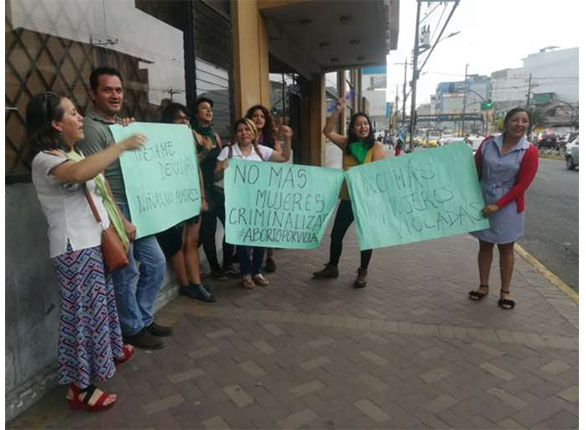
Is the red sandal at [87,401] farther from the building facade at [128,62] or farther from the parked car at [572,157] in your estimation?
the parked car at [572,157]

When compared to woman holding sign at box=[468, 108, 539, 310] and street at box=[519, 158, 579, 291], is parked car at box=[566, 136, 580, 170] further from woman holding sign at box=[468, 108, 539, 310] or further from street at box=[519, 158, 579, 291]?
woman holding sign at box=[468, 108, 539, 310]

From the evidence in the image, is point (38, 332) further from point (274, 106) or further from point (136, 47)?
point (274, 106)

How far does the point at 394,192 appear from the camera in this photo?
164 inches

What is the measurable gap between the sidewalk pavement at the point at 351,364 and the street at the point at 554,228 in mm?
1392

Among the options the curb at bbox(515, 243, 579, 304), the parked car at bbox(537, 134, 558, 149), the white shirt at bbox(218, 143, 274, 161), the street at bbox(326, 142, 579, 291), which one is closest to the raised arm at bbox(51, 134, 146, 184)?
the white shirt at bbox(218, 143, 274, 161)

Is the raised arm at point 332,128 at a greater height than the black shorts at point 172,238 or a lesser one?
greater

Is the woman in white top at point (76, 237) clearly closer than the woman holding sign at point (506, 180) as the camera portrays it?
Yes

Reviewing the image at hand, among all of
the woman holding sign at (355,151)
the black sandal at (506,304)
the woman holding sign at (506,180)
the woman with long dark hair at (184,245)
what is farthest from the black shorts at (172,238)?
the black sandal at (506,304)

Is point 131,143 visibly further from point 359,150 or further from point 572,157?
point 572,157

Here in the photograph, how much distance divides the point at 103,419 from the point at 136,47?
3289mm

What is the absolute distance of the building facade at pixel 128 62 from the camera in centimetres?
263

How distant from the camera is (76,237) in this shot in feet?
7.86

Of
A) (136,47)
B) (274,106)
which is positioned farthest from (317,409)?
(274,106)

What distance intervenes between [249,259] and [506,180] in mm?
2542
